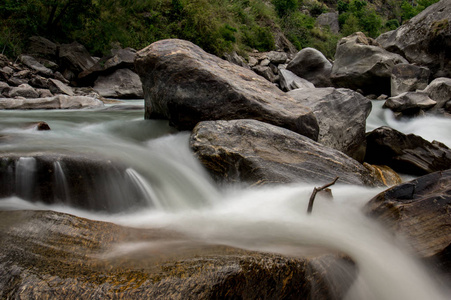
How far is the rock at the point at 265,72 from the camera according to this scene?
15.9 m

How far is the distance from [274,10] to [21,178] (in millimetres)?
28176

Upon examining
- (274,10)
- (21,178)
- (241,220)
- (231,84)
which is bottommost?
(241,220)

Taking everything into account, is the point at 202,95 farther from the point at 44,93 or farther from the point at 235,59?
the point at 235,59

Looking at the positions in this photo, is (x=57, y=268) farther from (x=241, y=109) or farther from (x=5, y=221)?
(x=241, y=109)

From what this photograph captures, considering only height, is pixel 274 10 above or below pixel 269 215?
above

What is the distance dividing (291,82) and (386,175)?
9.64 meters

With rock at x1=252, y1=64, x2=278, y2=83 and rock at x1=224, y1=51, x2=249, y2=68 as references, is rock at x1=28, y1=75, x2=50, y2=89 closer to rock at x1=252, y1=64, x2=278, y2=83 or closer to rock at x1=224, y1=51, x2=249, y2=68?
rock at x1=224, y1=51, x2=249, y2=68

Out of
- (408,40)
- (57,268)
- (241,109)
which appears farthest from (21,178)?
(408,40)

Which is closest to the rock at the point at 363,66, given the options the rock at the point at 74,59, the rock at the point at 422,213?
the rock at the point at 74,59

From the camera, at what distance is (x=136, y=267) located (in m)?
1.68

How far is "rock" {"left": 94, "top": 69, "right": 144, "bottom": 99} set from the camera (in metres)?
11.0

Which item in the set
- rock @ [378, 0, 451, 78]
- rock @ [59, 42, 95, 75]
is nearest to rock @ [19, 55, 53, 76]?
rock @ [59, 42, 95, 75]

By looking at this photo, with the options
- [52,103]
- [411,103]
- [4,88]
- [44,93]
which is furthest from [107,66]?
[411,103]

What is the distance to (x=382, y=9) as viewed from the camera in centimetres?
4666
